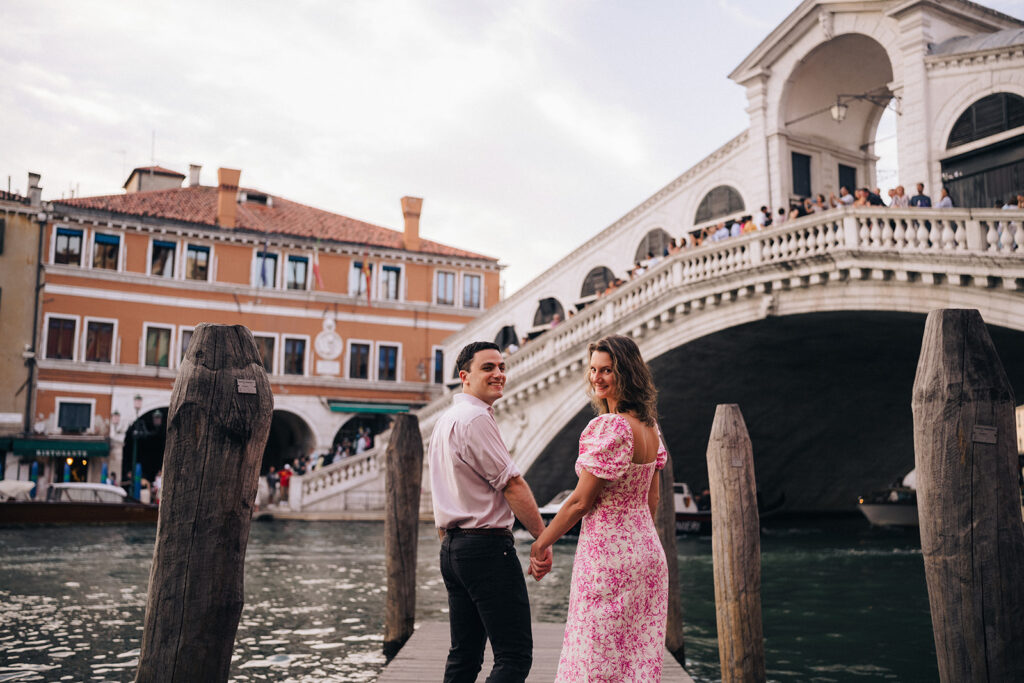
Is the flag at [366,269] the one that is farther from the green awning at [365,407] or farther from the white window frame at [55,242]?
the white window frame at [55,242]

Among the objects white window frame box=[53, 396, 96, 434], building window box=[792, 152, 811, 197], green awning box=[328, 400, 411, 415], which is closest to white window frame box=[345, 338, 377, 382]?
green awning box=[328, 400, 411, 415]

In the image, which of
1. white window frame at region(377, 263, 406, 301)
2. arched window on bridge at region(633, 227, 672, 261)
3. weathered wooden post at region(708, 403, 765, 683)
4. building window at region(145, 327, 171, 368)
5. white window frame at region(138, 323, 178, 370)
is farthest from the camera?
white window frame at region(377, 263, 406, 301)

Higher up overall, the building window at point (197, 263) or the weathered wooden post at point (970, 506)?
the building window at point (197, 263)

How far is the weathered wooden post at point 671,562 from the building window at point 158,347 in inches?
800

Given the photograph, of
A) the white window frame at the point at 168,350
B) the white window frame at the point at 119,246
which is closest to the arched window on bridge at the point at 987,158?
the white window frame at the point at 168,350

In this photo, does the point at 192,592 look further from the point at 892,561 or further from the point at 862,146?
the point at 862,146

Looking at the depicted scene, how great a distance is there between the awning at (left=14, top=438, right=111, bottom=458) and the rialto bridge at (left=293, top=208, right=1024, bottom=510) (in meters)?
5.47

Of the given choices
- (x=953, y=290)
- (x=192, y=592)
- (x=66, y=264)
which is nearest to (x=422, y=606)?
(x=192, y=592)

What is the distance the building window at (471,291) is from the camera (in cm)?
2816

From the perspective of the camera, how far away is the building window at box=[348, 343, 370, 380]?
1033 inches

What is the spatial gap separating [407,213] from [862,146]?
1405cm

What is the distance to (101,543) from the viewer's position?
1473cm

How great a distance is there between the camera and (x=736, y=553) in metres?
5.06

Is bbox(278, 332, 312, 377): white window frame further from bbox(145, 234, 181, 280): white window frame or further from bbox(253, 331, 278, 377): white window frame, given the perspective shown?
bbox(145, 234, 181, 280): white window frame
